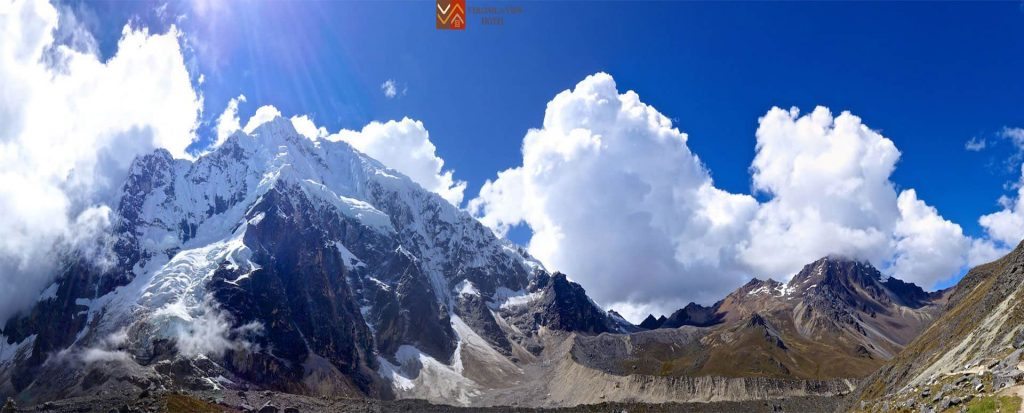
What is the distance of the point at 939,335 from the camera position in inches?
4845

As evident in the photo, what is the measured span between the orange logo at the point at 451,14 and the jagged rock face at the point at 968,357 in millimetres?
75367

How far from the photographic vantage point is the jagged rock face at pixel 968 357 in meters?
52.6

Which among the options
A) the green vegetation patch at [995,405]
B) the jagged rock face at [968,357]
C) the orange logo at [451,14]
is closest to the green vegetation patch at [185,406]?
the orange logo at [451,14]

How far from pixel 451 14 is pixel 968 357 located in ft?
270

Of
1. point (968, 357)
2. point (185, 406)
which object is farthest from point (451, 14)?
point (185, 406)

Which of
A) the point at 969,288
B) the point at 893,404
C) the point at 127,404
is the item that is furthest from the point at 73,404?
the point at 969,288

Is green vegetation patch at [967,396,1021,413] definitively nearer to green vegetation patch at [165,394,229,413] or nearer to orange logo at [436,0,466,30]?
orange logo at [436,0,466,30]

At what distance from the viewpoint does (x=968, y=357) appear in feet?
270

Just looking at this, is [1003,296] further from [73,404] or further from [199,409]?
[73,404]

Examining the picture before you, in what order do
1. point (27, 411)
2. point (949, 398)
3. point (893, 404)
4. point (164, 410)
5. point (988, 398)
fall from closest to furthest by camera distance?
point (988, 398) → point (949, 398) → point (893, 404) → point (164, 410) → point (27, 411)

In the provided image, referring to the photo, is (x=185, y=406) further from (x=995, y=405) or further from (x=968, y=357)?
(x=995, y=405)

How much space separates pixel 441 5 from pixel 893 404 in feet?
257

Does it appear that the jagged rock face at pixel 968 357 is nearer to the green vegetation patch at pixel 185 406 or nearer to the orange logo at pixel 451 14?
the orange logo at pixel 451 14

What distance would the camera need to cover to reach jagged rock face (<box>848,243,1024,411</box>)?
52.6 m
